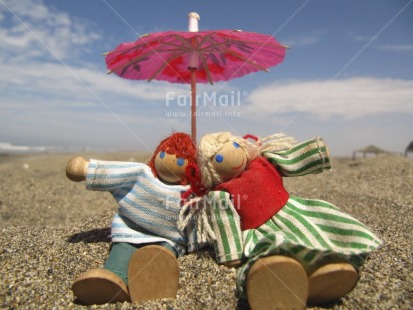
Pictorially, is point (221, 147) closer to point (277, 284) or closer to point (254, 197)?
point (254, 197)

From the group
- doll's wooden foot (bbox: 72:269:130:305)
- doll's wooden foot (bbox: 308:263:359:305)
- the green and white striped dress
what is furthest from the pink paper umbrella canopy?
doll's wooden foot (bbox: 308:263:359:305)

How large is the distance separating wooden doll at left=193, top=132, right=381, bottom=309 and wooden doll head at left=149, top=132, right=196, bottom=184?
109 mm

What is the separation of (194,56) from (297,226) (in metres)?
1.53

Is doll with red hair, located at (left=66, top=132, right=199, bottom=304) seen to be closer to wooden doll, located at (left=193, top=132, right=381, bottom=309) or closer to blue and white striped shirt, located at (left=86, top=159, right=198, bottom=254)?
blue and white striped shirt, located at (left=86, top=159, right=198, bottom=254)

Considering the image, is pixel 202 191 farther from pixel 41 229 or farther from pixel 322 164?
pixel 41 229

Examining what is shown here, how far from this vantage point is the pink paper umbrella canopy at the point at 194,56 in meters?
2.34

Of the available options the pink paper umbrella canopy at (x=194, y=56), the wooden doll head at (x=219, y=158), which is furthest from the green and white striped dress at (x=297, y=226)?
the pink paper umbrella canopy at (x=194, y=56)

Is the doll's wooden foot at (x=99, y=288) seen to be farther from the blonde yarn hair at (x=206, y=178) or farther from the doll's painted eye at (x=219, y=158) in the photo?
the doll's painted eye at (x=219, y=158)

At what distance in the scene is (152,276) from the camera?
185cm

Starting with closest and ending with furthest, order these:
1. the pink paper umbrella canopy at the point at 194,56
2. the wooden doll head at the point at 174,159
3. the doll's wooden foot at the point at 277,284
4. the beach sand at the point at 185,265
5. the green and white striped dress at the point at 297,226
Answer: the doll's wooden foot at the point at 277,284
the beach sand at the point at 185,265
the green and white striped dress at the point at 297,226
the wooden doll head at the point at 174,159
the pink paper umbrella canopy at the point at 194,56

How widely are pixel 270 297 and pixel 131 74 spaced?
86.2 inches

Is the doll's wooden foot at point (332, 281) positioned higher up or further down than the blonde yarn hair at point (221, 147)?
further down

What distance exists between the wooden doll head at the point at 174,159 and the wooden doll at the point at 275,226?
0.11 m

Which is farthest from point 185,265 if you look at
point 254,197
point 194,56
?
point 194,56
